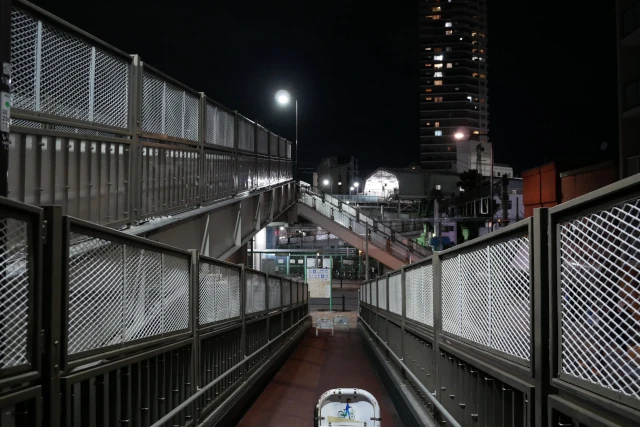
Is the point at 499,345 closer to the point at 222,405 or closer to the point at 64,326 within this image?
the point at 64,326

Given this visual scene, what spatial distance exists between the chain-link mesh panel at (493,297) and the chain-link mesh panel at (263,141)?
12841mm

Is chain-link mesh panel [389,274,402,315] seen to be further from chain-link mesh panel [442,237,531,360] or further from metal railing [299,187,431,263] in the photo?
metal railing [299,187,431,263]

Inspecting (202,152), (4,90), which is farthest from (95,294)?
(202,152)

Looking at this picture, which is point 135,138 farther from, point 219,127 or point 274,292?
Answer: point 274,292

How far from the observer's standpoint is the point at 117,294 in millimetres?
4605

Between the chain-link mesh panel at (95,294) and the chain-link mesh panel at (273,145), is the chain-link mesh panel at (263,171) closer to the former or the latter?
the chain-link mesh panel at (273,145)

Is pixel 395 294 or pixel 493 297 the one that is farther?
pixel 395 294

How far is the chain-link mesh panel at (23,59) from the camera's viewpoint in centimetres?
551

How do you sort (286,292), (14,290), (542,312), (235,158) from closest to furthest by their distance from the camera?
(14,290) < (542,312) < (235,158) < (286,292)

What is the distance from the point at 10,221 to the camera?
3.08m

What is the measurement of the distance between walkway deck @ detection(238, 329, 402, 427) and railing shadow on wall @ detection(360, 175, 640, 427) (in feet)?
13.4

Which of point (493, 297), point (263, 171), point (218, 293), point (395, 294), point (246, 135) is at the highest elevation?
point (246, 135)

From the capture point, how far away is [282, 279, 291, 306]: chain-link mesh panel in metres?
16.7

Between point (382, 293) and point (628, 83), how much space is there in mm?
17245
